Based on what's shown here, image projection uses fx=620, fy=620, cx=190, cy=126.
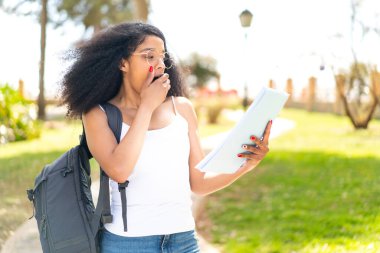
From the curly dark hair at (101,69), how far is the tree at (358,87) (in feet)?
52.6

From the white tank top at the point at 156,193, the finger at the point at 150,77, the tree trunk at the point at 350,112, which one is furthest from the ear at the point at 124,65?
the tree trunk at the point at 350,112

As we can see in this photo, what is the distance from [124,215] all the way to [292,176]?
7.90 meters

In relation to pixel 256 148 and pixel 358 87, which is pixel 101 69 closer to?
pixel 256 148

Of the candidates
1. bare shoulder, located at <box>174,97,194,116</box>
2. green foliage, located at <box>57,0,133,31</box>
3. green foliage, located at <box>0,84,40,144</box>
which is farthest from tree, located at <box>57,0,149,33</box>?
bare shoulder, located at <box>174,97,194,116</box>

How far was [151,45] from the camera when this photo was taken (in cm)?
231

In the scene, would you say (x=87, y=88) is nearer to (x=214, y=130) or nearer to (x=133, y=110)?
(x=133, y=110)

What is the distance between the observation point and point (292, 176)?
9.83 m

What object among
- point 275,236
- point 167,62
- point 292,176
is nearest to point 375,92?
point 292,176

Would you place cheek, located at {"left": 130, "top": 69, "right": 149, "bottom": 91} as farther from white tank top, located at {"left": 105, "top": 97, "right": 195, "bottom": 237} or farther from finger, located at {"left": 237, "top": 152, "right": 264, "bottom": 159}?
finger, located at {"left": 237, "top": 152, "right": 264, "bottom": 159}

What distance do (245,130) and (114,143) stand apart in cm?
47

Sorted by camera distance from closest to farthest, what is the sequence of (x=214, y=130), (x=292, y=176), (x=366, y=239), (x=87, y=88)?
(x=87, y=88) < (x=366, y=239) < (x=292, y=176) < (x=214, y=130)

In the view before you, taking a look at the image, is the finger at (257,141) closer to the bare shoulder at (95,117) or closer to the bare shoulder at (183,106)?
the bare shoulder at (183,106)

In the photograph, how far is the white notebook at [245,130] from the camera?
2.15m

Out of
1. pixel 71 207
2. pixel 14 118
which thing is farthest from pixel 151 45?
pixel 14 118
